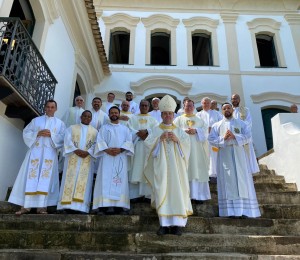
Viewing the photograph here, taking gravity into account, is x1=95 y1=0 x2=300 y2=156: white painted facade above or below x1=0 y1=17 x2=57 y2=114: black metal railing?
above

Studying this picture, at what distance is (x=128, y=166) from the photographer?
18.4 ft

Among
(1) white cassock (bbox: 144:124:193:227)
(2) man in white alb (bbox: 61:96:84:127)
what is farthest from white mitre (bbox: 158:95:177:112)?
(2) man in white alb (bbox: 61:96:84:127)

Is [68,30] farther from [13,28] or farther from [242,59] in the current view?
[242,59]

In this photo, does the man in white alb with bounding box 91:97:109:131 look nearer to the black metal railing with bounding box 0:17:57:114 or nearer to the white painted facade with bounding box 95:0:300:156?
the black metal railing with bounding box 0:17:57:114

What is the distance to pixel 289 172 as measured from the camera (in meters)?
6.83

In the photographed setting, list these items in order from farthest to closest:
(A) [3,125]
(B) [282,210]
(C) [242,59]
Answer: (C) [242,59] < (A) [3,125] < (B) [282,210]

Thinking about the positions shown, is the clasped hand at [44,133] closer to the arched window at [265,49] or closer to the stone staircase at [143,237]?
the stone staircase at [143,237]

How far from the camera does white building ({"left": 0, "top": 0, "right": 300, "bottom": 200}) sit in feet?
30.9

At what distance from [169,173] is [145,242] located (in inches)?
38.4

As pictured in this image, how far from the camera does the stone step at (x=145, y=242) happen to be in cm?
390

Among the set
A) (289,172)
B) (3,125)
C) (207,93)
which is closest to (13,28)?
(3,125)

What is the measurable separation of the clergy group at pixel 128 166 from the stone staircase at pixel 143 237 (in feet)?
1.01

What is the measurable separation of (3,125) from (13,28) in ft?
5.75

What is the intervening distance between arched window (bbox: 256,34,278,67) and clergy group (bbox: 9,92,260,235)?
347 inches
